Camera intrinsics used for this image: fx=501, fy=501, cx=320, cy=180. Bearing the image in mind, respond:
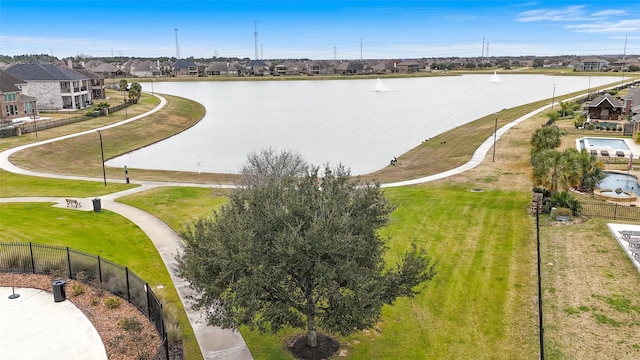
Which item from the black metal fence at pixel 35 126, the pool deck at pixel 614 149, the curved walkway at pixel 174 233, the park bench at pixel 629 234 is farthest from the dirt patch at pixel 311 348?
the black metal fence at pixel 35 126

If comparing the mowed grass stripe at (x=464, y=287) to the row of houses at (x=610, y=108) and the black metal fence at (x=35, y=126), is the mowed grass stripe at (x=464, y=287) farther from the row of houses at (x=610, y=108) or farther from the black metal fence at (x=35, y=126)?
the black metal fence at (x=35, y=126)

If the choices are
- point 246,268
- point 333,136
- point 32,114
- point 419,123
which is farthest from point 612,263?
point 32,114

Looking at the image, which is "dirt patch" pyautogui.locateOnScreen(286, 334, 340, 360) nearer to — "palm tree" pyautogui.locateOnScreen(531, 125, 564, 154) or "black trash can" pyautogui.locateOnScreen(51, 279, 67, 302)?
"black trash can" pyautogui.locateOnScreen(51, 279, 67, 302)

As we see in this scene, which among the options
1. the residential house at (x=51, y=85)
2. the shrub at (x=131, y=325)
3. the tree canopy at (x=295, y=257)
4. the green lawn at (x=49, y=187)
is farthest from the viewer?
the residential house at (x=51, y=85)

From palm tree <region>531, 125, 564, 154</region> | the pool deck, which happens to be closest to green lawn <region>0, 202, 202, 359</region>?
palm tree <region>531, 125, 564, 154</region>

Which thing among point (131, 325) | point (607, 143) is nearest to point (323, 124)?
point (607, 143)

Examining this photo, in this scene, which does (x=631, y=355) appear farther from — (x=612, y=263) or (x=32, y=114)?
(x=32, y=114)
